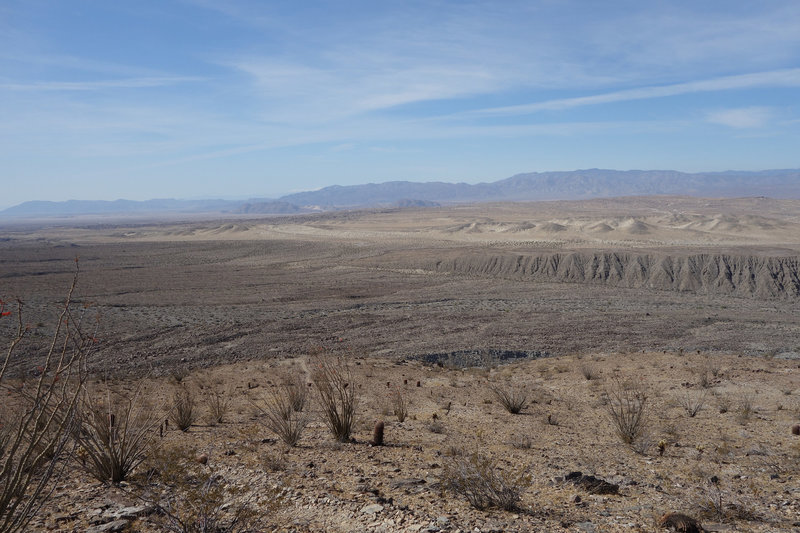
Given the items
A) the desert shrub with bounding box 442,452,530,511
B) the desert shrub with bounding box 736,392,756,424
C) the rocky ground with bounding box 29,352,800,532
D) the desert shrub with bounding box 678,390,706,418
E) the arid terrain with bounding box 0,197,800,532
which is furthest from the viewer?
the desert shrub with bounding box 678,390,706,418

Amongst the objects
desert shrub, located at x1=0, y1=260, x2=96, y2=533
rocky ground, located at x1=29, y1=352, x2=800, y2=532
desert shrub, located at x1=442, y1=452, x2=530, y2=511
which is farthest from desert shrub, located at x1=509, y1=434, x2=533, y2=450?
desert shrub, located at x1=0, y1=260, x2=96, y2=533

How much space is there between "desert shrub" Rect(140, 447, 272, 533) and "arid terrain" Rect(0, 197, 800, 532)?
0.21 meters

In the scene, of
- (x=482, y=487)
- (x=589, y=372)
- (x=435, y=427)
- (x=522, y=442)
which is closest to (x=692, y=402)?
(x=589, y=372)

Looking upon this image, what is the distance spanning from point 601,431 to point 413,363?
9653 mm

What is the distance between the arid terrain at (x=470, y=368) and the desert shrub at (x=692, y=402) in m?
0.09

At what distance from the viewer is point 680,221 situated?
294 ft

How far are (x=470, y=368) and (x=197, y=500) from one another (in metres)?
13.2

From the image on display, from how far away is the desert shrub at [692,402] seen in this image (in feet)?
32.1

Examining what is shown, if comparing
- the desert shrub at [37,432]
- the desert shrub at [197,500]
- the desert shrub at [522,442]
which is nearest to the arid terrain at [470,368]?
the desert shrub at [522,442]

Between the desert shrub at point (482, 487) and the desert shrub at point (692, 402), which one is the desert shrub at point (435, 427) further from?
the desert shrub at point (692, 402)

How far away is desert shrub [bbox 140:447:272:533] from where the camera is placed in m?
4.58

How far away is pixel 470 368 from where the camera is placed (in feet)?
57.6

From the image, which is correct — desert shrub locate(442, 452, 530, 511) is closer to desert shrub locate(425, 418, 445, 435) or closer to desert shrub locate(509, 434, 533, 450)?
desert shrub locate(509, 434, 533, 450)

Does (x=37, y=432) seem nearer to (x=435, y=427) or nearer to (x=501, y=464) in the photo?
(x=501, y=464)
